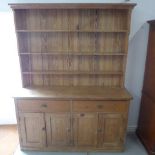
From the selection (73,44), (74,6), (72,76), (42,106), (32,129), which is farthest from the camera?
(72,76)

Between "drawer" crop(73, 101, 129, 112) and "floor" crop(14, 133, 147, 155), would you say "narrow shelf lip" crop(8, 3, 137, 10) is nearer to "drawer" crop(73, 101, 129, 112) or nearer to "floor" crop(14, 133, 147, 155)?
"drawer" crop(73, 101, 129, 112)

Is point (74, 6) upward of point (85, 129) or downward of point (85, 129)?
upward

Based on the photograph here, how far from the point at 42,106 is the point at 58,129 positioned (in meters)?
0.40

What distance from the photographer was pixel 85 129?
2385mm

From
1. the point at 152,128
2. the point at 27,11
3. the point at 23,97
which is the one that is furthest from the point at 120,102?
the point at 27,11

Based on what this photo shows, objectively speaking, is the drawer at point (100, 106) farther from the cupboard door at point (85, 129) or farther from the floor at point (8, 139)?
the floor at point (8, 139)

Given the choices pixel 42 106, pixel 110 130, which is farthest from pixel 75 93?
pixel 110 130

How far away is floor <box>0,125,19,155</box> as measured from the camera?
2.51m

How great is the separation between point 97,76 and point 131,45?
693mm

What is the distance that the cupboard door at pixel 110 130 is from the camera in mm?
2336

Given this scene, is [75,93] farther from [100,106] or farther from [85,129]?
[85,129]

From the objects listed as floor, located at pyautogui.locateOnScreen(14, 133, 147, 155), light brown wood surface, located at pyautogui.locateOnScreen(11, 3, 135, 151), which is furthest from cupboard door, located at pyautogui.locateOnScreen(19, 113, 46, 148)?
floor, located at pyautogui.locateOnScreen(14, 133, 147, 155)

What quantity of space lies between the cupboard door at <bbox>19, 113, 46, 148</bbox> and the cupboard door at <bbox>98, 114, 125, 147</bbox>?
79cm

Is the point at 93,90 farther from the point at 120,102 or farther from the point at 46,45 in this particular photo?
the point at 46,45
